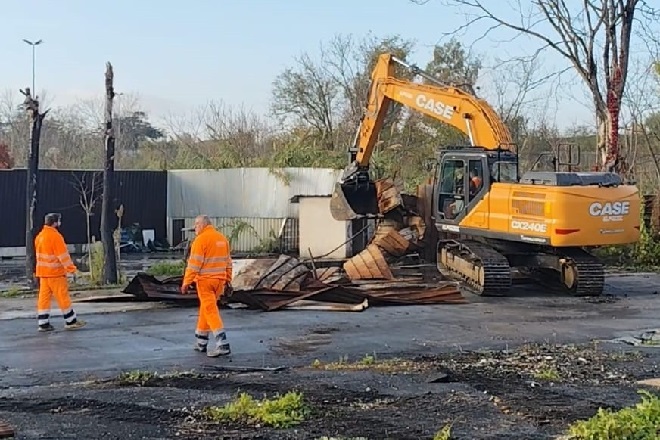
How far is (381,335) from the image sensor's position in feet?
45.0

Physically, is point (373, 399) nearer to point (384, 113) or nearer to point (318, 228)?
point (384, 113)

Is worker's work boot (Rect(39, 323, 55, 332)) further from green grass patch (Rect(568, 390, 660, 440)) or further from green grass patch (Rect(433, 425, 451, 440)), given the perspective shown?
green grass patch (Rect(568, 390, 660, 440))

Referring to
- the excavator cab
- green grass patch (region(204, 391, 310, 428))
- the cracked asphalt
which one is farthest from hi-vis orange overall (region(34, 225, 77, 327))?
the excavator cab

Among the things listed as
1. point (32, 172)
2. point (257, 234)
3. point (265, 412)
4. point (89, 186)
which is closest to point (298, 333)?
point (265, 412)

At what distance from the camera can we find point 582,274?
18.3 metres

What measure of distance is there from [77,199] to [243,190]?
535 cm

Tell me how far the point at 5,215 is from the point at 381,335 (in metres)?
18.9

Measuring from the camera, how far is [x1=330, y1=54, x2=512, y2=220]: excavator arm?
19.8 m

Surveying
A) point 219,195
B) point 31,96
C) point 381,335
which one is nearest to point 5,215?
point 219,195

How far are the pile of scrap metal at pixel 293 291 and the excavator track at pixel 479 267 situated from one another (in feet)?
2.25

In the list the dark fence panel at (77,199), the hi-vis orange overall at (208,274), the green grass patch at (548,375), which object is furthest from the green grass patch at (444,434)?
the dark fence panel at (77,199)

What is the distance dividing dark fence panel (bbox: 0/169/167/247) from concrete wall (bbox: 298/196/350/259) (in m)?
6.69

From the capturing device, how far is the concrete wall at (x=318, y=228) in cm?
2706

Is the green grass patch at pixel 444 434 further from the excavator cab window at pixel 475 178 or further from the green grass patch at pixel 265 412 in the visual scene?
the excavator cab window at pixel 475 178
